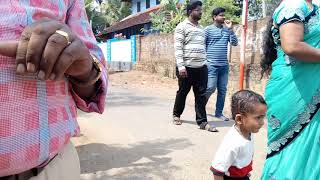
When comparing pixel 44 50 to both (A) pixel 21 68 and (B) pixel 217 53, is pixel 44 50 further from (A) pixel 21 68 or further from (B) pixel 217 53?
(B) pixel 217 53

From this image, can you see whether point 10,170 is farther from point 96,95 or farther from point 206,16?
point 206,16

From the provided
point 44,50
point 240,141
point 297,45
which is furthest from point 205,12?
point 44,50

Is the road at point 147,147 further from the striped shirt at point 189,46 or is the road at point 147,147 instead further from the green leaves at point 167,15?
the green leaves at point 167,15

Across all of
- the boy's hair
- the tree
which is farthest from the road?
the tree

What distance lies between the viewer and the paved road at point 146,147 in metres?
4.38

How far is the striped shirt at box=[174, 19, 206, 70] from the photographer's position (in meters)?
6.11

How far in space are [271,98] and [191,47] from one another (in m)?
3.48

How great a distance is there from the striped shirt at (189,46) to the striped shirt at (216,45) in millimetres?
1010

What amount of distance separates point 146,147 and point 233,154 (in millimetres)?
2683

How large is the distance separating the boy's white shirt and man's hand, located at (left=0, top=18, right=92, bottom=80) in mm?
1774

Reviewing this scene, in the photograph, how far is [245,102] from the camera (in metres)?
2.93

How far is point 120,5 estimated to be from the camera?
1631 inches

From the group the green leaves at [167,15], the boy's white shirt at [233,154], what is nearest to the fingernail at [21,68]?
the boy's white shirt at [233,154]

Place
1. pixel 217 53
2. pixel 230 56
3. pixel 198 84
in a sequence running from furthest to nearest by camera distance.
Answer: pixel 230 56 → pixel 217 53 → pixel 198 84
